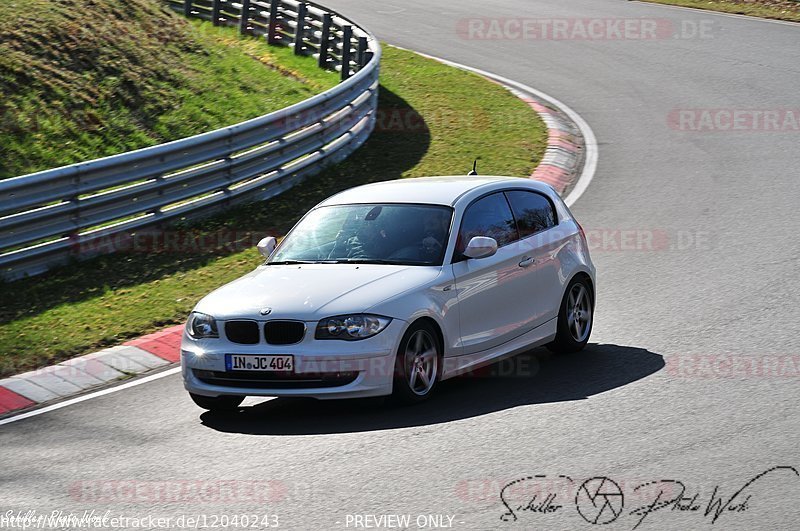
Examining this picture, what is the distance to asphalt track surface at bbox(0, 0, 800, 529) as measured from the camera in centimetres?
680

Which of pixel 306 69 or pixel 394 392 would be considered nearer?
pixel 394 392

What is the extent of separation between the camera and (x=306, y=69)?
24.5 meters

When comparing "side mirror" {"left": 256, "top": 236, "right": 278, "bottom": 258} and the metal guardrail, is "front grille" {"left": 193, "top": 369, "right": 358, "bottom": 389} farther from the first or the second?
the metal guardrail

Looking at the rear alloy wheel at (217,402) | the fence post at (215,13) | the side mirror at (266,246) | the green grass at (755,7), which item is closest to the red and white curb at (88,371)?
the side mirror at (266,246)

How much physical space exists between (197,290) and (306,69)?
40.7 feet

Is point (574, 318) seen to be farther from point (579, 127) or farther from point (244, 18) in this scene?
point (244, 18)

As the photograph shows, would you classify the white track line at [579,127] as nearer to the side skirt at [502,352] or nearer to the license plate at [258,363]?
the side skirt at [502,352]

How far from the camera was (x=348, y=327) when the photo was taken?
855cm

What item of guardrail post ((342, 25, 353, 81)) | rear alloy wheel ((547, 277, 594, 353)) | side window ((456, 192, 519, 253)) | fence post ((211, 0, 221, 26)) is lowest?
fence post ((211, 0, 221, 26))

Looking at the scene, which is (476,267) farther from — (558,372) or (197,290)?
(197,290)

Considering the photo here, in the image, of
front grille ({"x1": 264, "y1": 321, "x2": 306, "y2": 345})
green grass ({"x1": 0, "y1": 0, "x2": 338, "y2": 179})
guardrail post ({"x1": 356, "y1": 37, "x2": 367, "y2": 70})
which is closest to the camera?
front grille ({"x1": 264, "y1": 321, "x2": 306, "y2": 345})

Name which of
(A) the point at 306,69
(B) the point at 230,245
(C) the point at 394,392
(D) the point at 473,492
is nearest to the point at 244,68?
(A) the point at 306,69

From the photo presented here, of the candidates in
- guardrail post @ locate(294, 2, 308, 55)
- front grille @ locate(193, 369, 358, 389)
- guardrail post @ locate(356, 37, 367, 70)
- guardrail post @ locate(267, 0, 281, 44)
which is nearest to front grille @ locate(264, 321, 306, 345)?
front grille @ locate(193, 369, 358, 389)

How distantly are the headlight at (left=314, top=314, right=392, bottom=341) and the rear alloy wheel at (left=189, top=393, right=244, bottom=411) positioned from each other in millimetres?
927
